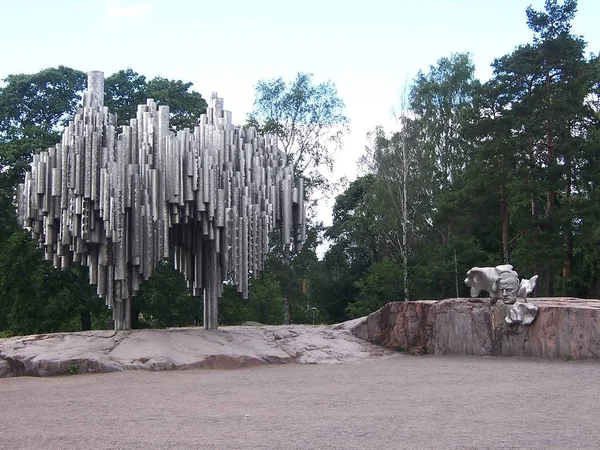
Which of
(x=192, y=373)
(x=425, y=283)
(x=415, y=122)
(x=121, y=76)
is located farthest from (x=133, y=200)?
(x=415, y=122)

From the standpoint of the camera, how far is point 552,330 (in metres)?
15.1

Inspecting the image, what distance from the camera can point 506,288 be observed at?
53.3ft

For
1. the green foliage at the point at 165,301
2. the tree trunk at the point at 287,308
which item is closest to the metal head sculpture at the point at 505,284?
the green foliage at the point at 165,301

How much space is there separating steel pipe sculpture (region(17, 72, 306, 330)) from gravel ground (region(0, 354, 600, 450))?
3090mm

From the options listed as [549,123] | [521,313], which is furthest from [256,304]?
[521,313]

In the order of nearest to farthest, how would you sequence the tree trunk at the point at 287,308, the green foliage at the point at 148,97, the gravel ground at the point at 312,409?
the gravel ground at the point at 312,409
the green foliage at the point at 148,97
the tree trunk at the point at 287,308

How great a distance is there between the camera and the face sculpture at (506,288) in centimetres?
1612

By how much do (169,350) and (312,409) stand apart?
6.31 metres

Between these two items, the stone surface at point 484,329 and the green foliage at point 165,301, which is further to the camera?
the green foliage at point 165,301

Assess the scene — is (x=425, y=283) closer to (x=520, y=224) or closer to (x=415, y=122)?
(x=520, y=224)

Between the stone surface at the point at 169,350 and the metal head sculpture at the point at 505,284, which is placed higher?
the metal head sculpture at the point at 505,284

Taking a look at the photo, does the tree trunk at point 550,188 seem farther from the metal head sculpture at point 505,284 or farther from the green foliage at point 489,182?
the metal head sculpture at point 505,284

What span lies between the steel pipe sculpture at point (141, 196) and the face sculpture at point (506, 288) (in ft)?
→ 17.5

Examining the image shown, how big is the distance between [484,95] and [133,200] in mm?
17823
